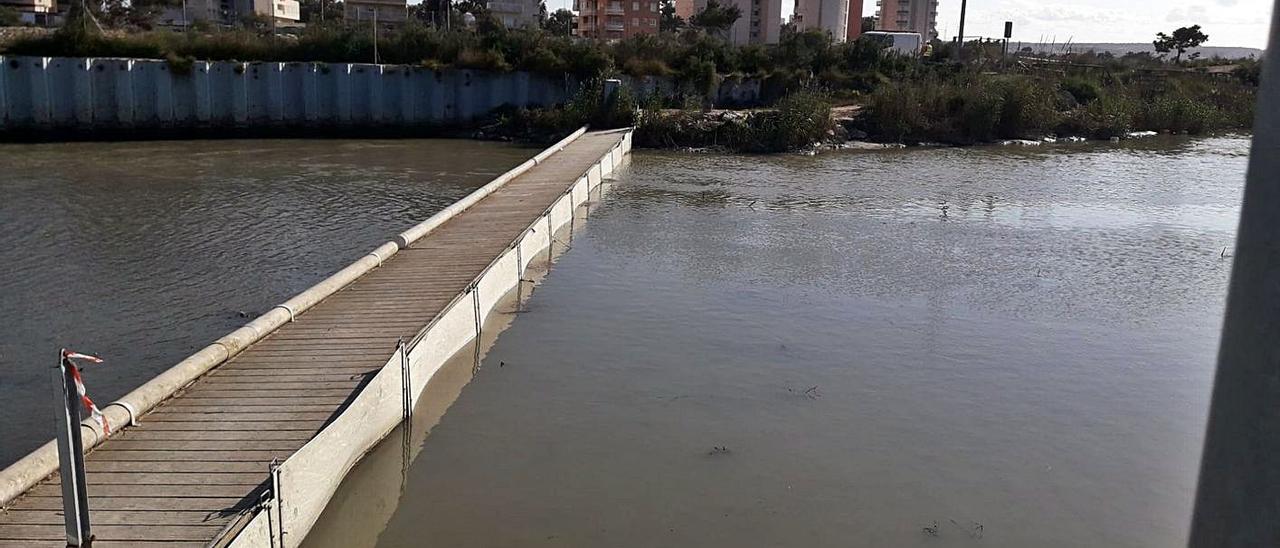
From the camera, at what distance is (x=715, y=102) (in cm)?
3638

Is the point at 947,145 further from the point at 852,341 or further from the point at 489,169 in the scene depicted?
the point at 852,341

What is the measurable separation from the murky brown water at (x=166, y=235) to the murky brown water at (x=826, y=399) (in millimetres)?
3278

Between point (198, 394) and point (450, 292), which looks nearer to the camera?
point (198, 394)

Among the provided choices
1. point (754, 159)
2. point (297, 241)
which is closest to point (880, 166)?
point (754, 159)

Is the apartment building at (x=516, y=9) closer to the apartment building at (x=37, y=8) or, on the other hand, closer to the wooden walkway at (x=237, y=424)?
the apartment building at (x=37, y=8)

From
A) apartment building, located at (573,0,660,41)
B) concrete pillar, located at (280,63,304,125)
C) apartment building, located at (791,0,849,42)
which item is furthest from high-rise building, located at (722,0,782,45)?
concrete pillar, located at (280,63,304,125)

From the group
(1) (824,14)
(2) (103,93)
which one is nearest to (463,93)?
(2) (103,93)

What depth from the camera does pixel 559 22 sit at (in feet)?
286

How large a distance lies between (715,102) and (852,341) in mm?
25681

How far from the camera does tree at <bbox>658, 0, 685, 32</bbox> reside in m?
89.4

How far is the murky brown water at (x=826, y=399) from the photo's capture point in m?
7.54

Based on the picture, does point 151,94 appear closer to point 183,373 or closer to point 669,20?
point 183,373

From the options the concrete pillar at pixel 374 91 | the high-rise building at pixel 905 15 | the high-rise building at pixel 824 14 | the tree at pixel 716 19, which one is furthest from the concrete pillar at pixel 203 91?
the high-rise building at pixel 905 15

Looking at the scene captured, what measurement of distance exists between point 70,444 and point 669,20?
3645 inches
